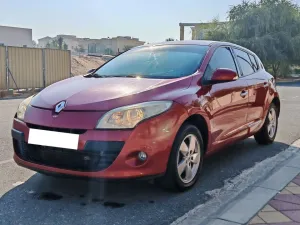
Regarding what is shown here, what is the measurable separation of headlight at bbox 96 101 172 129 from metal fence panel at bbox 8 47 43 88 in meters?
14.9

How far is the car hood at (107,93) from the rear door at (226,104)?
1.55 ft

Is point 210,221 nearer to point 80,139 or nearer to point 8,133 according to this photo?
point 80,139

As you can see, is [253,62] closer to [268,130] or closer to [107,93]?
[268,130]

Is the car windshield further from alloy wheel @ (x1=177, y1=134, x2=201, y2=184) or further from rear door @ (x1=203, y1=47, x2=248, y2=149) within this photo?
alloy wheel @ (x1=177, y1=134, x2=201, y2=184)

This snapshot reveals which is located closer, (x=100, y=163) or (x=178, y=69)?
(x=100, y=163)

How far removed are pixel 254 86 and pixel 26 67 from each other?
567 inches

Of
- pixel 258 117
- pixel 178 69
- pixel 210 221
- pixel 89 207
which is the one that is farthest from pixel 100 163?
pixel 258 117

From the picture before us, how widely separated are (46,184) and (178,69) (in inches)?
72.6

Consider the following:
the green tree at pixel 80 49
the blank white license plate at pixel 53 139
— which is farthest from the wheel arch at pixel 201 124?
the green tree at pixel 80 49

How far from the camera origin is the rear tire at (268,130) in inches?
220

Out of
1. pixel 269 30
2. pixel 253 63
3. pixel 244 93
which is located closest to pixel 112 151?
pixel 244 93

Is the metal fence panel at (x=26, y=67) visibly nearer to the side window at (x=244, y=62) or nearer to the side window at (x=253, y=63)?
the side window at (x=253, y=63)

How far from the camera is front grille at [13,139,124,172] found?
300 centimetres

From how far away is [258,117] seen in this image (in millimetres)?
5133
